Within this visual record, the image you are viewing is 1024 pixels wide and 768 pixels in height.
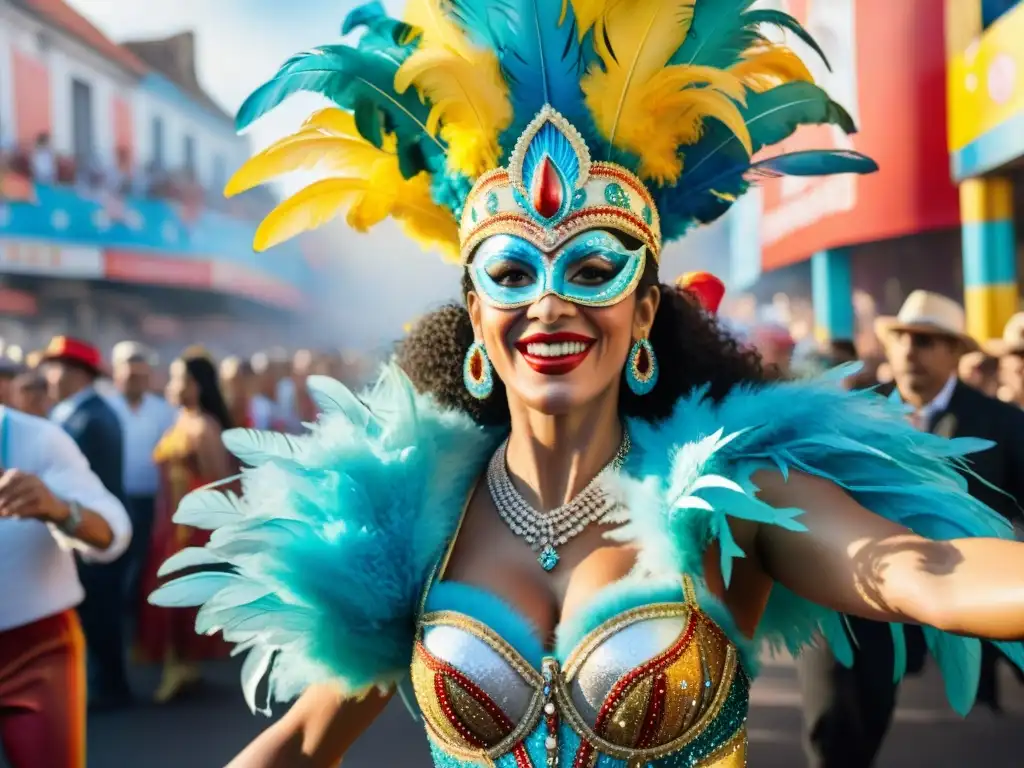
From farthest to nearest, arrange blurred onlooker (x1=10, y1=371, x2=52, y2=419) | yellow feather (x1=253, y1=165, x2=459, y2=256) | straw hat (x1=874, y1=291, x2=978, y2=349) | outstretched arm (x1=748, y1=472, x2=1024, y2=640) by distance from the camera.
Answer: blurred onlooker (x1=10, y1=371, x2=52, y2=419) → straw hat (x1=874, y1=291, x2=978, y2=349) → yellow feather (x1=253, y1=165, x2=459, y2=256) → outstretched arm (x1=748, y1=472, x2=1024, y2=640)

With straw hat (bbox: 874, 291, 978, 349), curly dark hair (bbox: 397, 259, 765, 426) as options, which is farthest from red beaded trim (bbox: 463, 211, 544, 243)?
straw hat (bbox: 874, 291, 978, 349)

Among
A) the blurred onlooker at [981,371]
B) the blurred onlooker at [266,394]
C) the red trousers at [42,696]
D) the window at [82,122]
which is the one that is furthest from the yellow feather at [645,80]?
the window at [82,122]

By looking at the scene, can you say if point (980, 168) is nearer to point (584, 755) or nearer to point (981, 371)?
point (981, 371)

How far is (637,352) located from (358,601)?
63 centimetres

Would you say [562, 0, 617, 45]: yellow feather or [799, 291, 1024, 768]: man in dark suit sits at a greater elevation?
[562, 0, 617, 45]: yellow feather

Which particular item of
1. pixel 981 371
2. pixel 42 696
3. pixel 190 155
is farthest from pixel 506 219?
pixel 190 155

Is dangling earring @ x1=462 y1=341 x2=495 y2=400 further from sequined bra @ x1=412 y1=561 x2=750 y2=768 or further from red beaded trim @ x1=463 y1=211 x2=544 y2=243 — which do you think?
sequined bra @ x1=412 y1=561 x2=750 y2=768

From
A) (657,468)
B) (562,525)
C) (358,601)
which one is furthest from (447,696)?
(657,468)

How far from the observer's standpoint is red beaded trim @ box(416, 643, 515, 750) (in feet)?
6.05

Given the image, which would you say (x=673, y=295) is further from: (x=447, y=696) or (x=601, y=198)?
(x=447, y=696)

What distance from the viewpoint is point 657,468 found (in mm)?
1963

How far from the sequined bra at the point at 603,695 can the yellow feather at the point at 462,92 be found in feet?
2.57

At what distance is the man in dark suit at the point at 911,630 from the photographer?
3.78 meters

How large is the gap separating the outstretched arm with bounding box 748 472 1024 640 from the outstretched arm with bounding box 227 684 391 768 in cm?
73
